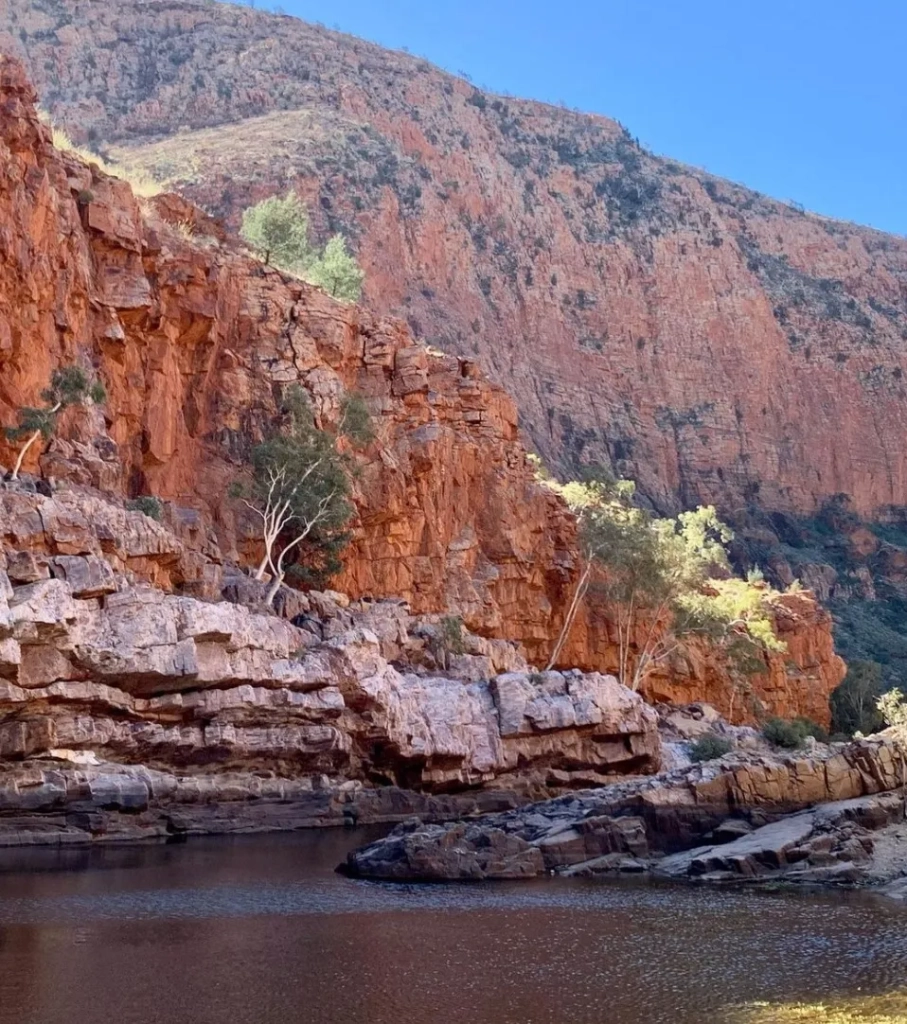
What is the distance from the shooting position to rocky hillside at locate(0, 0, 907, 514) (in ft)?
304

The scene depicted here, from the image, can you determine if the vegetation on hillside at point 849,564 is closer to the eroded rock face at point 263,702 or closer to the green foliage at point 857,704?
the green foliage at point 857,704

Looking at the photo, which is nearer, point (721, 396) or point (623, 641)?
point (623, 641)

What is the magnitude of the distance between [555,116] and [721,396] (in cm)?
3856

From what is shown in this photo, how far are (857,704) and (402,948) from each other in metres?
52.6

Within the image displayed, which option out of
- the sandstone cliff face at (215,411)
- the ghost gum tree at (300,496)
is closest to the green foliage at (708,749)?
the sandstone cliff face at (215,411)

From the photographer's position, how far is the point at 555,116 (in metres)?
123

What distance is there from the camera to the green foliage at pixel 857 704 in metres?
67.6

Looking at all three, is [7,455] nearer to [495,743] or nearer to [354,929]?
[495,743]

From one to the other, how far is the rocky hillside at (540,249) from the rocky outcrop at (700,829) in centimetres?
5549

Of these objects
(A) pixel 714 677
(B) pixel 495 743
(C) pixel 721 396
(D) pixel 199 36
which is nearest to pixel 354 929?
(B) pixel 495 743

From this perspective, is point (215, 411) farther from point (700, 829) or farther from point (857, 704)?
point (857, 704)

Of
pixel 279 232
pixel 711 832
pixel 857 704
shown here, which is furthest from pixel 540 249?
pixel 711 832

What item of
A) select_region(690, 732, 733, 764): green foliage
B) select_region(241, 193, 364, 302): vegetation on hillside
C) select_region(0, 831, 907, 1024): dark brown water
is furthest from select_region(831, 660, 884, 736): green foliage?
select_region(0, 831, 907, 1024): dark brown water

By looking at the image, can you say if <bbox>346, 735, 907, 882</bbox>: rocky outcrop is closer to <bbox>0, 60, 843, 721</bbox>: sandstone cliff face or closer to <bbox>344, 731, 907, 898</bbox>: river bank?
<bbox>344, 731, 907, 898</bbox>: river bank
